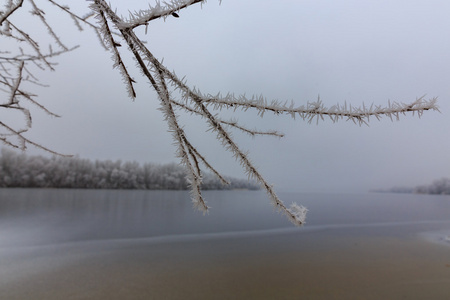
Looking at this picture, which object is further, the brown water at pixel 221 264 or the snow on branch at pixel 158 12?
the brown water at pixel 221 264

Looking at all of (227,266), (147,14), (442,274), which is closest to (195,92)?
(147,14)

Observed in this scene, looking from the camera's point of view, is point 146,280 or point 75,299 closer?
point 75,299

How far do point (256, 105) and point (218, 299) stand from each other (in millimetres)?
5860

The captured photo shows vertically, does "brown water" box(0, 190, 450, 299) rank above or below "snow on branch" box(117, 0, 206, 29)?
below

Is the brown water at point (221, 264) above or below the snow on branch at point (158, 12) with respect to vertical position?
below

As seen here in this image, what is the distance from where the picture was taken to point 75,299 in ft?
17.4

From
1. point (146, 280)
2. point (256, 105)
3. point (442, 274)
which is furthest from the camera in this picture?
point (442, 274)

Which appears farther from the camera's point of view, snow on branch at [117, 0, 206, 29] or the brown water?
the brown water

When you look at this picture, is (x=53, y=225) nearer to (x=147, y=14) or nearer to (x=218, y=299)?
(x=218, y=299)

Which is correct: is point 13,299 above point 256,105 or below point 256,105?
below

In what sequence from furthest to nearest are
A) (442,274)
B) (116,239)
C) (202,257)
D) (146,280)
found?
1. (116,239)
2. (202,257)
3. (442,274)
4. (146,280)

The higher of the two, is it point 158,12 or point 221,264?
point 158,12

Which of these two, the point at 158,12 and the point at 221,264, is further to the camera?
the point at 221,264

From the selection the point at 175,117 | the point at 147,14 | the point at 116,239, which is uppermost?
the point at 147,14
